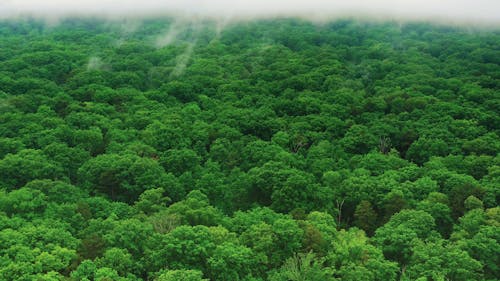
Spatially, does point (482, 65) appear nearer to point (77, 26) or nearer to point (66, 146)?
point (66, 146)

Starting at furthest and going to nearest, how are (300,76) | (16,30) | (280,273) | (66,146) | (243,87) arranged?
(16,30) < (300,76) < (243,87) < (66,146) < (280,273)

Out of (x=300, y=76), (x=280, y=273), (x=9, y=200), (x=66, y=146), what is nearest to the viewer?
(x=280, y=273)

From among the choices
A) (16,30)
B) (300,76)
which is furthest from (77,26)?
(300,76)

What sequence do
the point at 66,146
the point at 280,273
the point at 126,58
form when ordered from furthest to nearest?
the point at 126,58 → the point at 66,146 → the point at 280,273

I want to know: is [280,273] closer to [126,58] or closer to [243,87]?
[243,87]

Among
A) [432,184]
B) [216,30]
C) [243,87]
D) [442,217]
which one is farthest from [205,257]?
[216,30]

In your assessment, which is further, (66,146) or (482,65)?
(482,65)
